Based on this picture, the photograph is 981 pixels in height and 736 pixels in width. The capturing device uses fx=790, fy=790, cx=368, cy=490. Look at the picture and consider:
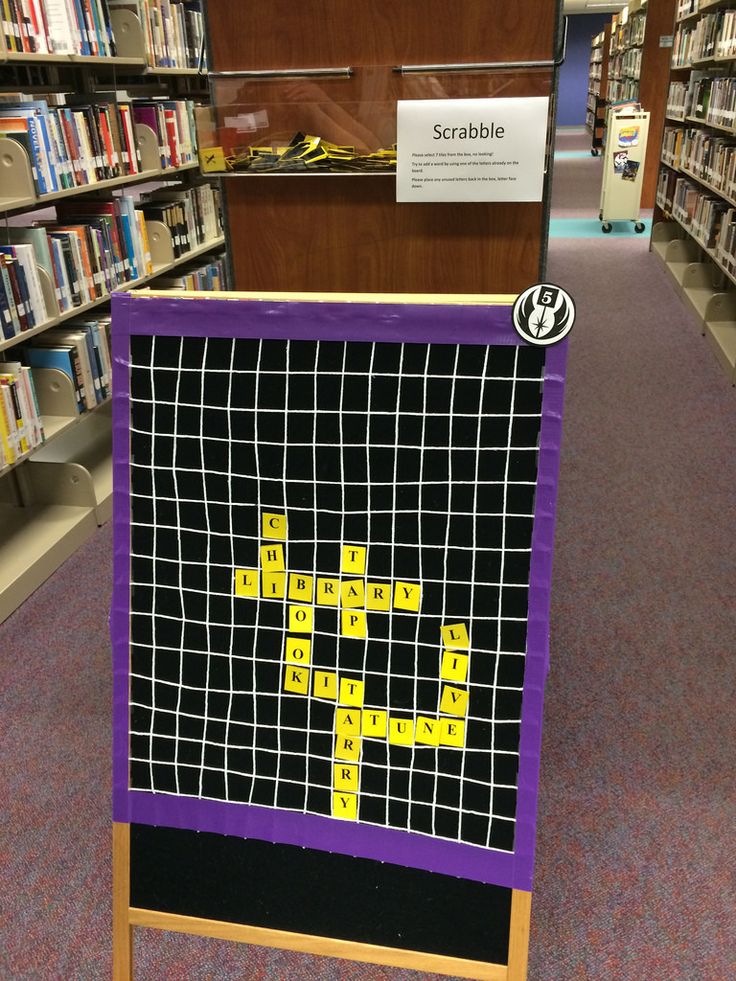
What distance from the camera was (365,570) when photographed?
104 centimetres

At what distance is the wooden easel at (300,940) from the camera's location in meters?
1.07

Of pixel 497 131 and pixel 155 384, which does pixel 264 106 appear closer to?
pixel 497 131

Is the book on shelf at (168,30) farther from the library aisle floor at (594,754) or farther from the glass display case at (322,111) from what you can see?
the library aisle floor at (594,754)

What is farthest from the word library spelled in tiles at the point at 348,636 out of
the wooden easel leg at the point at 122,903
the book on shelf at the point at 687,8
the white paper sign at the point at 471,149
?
the book on shelf at the point at 687,8

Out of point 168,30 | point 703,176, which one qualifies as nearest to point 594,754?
point 168,30

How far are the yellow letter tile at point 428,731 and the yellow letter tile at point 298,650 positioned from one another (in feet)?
0.57

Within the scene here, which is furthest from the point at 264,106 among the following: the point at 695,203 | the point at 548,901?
the point at 695,203

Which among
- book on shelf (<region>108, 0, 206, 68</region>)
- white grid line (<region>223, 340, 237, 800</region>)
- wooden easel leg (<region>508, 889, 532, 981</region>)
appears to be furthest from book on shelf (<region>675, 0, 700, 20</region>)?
wooden easel leg (<region>508, 889, 532, 981</region>)

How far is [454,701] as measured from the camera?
1.05 meters

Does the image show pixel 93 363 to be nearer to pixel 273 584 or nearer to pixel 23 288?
pixel 23 288

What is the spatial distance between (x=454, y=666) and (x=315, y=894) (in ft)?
1.30

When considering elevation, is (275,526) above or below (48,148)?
below

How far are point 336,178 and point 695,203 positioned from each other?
182 inches

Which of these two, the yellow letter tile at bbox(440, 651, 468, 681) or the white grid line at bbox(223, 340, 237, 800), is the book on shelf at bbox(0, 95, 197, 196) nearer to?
the white grid line at bbox(223, 340, 237, 800)
